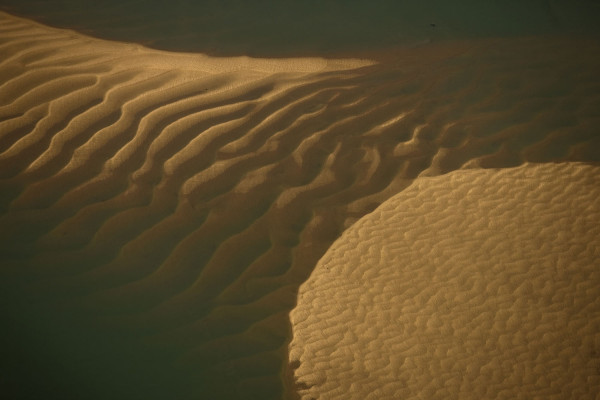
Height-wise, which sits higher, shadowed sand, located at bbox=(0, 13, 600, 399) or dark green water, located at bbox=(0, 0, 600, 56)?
dark green water, located at bbox=(0, 0, 600, 56)

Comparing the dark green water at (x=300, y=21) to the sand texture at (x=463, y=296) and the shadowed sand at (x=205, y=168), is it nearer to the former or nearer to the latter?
the shadowed sand at (x=205, y=168)

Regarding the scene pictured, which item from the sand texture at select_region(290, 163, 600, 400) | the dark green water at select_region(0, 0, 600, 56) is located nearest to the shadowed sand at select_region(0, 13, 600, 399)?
the sand texture at select_region(290, 163, 600, 400)

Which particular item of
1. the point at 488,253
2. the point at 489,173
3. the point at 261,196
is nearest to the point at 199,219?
the point at 261,196

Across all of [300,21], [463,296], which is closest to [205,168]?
[463,296]

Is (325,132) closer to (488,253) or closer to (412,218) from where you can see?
(412,218)

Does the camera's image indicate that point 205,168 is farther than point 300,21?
No

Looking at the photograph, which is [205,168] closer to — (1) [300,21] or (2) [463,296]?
(2) [463,296]

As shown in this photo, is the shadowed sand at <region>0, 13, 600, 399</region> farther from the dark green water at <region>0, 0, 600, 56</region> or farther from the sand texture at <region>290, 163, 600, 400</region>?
the dark green water at <region>0, 0, 600, 56</region>
